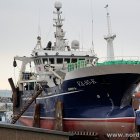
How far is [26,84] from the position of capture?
1513 inches

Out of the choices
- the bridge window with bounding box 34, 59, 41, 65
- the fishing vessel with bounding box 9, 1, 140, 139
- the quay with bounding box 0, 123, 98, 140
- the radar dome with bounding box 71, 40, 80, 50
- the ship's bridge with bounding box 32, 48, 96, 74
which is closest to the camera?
the quay with bounding box 0, 123, 98, 140

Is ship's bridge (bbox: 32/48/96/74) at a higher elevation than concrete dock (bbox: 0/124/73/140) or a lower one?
higher

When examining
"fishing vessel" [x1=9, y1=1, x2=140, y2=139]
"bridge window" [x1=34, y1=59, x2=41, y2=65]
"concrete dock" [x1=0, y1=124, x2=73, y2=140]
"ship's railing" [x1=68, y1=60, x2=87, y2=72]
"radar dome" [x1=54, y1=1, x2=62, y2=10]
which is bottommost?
"concrete dock" [x1=0, y1=124, x2=73, y2=140]

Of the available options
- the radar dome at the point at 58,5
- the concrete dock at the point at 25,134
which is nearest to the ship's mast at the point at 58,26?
the radar dome at the point at 58,5

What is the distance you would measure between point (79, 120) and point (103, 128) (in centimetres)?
203

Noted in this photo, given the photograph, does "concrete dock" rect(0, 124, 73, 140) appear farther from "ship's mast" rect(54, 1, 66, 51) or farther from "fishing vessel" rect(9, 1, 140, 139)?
"ship's mast" rect(54, 1, 66, 51)

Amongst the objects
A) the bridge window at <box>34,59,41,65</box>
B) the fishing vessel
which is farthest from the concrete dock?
the bridge window at <box>34,59,41,65</box>

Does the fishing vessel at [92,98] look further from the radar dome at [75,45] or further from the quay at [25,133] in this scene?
the quay at [25,133]

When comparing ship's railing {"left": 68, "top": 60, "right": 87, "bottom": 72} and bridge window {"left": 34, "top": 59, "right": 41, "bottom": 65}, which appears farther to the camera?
bridge window {"left": 34, "top": 59, "right": 41, "bottom": 65}

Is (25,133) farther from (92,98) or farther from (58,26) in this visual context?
(58,26)

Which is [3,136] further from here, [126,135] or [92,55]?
[92,55]

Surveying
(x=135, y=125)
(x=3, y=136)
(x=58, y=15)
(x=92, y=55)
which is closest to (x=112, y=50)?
(x=92, y=55)

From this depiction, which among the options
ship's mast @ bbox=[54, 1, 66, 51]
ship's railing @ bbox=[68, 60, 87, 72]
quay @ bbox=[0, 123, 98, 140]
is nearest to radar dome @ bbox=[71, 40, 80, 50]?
ship's mast @ bbox=[54, 1, 66, 51]

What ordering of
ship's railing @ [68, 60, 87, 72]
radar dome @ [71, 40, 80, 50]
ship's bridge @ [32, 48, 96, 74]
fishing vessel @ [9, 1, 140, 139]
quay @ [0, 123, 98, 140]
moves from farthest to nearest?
radar dome @ [71, 40, 80, 50], ship's bridge @ [32, 48, 96, 74], ship's railing @ [68, 60, 87, 72], fishing vessel @ [9, 1, 140, 139], quay @ [0, 123, 98, 140]
